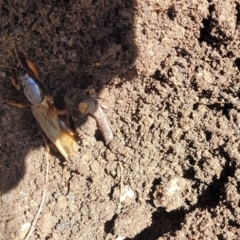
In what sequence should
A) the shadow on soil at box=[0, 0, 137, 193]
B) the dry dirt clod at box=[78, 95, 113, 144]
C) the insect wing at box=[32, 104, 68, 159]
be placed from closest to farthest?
the shadow on soil at box=[0, 0, 137, 193], the dry dirt clod at box=[78, 95, 113, 144], the insect wing at box=[32, 104, 68, 159]

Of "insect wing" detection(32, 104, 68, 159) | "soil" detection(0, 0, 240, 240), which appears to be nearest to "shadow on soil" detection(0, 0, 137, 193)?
"soil" detection(0, 0, 240, 240)

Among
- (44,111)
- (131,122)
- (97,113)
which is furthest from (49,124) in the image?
(131,122)

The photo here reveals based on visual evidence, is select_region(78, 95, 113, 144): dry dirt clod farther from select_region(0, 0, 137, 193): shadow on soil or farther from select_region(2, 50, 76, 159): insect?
select_region(2, 50, 76, 159): insect

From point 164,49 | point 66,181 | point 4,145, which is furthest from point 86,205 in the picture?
point 164,49

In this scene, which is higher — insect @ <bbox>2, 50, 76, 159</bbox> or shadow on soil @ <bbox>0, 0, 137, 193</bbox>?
shadow on soil @ <bbox>0, 0, 137, 193</bbox>

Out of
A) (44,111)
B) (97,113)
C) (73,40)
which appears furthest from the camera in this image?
(44,111)

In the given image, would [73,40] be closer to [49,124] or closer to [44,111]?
[44,111]

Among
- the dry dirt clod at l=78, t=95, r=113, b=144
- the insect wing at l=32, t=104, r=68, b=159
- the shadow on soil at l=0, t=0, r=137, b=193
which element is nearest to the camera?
the shadow on soil at l=0, t=0, r=137, b=193
